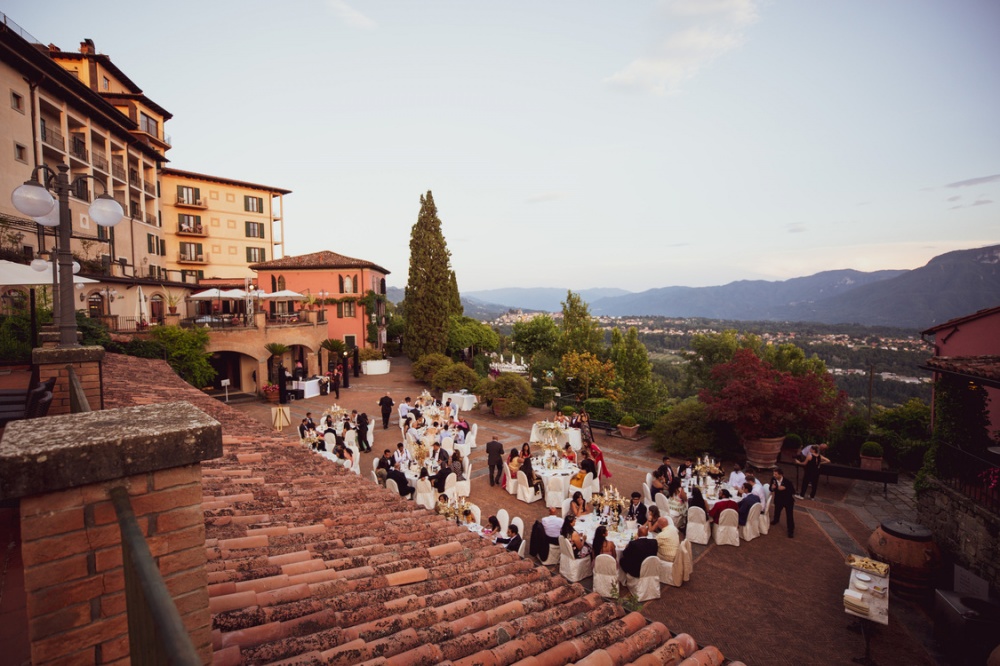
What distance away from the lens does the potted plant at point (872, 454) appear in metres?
14.4

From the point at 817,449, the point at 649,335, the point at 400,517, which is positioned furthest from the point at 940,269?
the point at 400,517

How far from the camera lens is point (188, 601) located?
2.03 meters

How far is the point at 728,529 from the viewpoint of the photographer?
33.6ft

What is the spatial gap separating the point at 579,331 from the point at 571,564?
84.7 feet

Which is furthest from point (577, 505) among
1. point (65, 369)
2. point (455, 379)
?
point (455, 379)

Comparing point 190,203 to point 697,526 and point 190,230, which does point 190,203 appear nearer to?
point 190,230

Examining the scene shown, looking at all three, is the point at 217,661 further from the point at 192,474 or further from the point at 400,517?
the point at 400,517

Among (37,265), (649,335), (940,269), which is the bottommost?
(649,335)

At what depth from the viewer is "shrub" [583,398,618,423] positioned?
20.6 meters

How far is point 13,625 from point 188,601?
1.80 meters

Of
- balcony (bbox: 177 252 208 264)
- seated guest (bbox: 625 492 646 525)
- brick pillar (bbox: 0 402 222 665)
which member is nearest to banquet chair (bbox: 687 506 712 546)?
seated guest (bbox: 625 492 646 525)

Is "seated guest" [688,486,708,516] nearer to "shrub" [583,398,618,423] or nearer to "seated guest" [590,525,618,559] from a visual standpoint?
"seated guest" [590,525,618,559]

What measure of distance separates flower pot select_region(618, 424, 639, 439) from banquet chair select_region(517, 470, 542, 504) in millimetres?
7484

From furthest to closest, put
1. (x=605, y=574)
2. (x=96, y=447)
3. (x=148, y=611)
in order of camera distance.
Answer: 1. (x=605, y=574)
2. (x=96, y=447)
3. (x=148, y=611)
